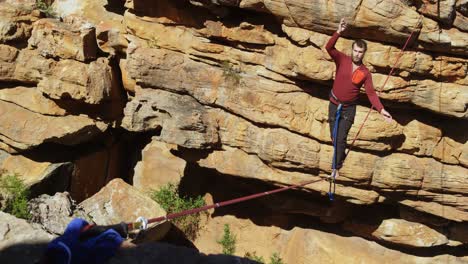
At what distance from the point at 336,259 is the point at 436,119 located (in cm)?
347

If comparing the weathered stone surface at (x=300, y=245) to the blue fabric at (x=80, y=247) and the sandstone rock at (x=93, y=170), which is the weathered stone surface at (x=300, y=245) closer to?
the sandstone rock at (x=93, y=170)

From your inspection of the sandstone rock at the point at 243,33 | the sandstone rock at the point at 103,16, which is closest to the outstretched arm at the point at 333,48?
the sandstone rock at the point at 243,33

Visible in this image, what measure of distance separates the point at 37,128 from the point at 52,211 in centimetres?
205

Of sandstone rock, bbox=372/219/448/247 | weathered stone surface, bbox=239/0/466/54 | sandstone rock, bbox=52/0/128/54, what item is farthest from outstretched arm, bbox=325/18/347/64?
sandstone rock, bbox=52/0/128/54

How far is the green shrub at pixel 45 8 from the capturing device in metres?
11.3

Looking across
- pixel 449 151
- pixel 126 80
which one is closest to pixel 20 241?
pixel 126 80

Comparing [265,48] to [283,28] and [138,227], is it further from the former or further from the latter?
[138,227]

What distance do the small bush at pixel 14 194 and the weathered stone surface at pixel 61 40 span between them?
2481 mm

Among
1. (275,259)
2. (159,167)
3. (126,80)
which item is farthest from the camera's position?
(159,167)

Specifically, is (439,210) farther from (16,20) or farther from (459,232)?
(16,20)

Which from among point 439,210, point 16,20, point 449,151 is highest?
point 16,20

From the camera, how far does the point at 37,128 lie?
10.9 meters

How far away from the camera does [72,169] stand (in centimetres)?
1128

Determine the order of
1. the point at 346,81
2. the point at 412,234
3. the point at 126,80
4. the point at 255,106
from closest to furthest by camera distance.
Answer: the point at 346,81 → the point at 255,106 → the point at 412,234 → the point at 126,80
